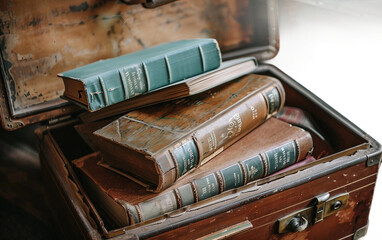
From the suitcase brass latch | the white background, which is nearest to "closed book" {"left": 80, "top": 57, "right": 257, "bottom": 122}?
the suitcase brass latch

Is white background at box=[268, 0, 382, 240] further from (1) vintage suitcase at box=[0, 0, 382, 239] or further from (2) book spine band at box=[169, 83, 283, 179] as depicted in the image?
(2) book spine band at box=[169, 83, 283, 179]

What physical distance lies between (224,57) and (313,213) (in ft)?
2.10

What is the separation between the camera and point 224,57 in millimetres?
1398

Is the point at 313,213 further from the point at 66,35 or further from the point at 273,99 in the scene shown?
the point at 66,35

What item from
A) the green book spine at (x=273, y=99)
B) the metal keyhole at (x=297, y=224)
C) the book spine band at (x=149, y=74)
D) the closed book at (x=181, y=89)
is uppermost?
the book spine band at (x=149, y=74)

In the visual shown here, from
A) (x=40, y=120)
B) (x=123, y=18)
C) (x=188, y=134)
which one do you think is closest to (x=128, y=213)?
(x=188, y=134)

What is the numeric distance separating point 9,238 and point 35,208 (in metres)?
0.12

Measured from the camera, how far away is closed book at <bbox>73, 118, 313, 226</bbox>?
852mm

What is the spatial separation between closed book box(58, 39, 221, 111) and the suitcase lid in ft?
0.54

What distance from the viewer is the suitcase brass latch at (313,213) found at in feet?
3.12

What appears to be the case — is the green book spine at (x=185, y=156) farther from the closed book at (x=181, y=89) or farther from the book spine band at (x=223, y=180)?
the closed book at (x=181, y=89)

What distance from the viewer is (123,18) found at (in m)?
1.22

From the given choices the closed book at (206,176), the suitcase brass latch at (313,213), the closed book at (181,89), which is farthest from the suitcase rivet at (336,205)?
the closed book at (181,89)

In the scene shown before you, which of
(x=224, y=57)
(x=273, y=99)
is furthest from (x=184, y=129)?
(x=224, y=57)
